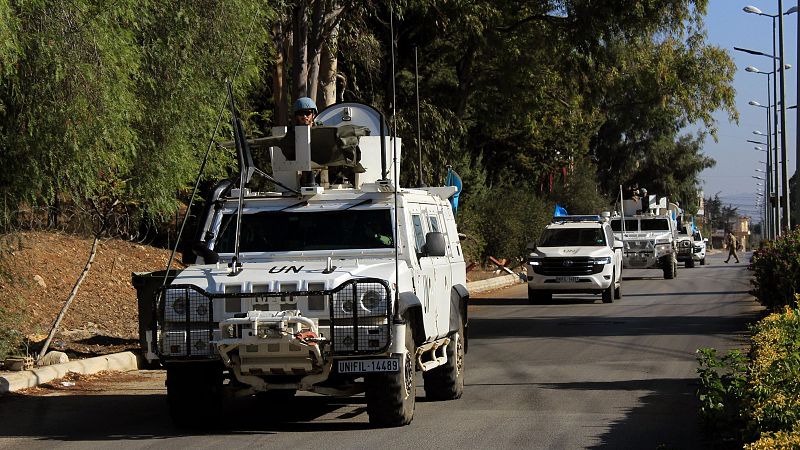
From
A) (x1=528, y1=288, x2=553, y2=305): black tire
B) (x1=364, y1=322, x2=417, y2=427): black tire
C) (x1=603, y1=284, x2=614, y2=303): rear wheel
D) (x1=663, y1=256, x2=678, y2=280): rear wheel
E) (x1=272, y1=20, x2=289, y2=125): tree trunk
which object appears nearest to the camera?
(x1=364, y1=322, x2=417, y2=427): black tire

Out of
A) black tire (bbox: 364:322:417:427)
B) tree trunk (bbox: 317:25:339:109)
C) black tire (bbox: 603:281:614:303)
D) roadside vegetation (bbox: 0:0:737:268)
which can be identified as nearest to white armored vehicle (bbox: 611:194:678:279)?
roadside vegetation (bbox: 0:0:737:268)

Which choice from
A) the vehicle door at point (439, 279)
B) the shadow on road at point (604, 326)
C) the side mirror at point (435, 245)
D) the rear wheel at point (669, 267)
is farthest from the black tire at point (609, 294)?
the side mirror at point (435, 245)

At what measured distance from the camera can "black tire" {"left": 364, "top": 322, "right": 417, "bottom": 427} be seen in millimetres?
9836

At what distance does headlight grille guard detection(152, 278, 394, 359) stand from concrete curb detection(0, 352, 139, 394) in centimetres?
380

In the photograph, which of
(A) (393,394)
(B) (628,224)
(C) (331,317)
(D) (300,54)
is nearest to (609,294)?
(D) (300,54)

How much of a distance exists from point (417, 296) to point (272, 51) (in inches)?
512

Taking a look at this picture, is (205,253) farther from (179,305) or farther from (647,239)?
(647,239)

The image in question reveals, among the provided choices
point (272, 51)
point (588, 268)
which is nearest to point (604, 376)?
point (272, 51)

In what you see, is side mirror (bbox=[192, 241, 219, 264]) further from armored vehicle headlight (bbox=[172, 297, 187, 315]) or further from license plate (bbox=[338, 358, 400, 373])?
license plate (bbox=[338, 358, 400, 373])

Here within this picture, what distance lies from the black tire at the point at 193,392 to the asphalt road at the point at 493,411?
0.48 feet

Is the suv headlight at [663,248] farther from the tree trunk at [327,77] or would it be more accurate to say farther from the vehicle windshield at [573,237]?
the tree trunk at [327,77]

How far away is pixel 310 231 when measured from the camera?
37.2 feet

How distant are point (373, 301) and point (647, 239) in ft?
104

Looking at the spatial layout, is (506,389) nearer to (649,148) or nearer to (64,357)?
(64,357)
